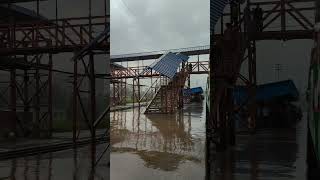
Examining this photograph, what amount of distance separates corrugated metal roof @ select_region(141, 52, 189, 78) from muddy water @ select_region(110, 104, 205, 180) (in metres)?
0.19

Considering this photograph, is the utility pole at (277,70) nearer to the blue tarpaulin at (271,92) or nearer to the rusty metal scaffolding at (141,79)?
the blue tarpaulin at (271,92)

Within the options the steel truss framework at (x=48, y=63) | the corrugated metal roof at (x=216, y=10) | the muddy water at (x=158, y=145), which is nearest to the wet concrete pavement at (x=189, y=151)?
the muddy water at (x=158, y=145)

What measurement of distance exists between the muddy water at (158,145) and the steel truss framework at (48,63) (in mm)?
233

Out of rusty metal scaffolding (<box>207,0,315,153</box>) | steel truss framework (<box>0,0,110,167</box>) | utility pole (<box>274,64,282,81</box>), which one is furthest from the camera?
steel truss framework (<box>0,0,110,167</box>)

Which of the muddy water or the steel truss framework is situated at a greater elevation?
the steel truss framework

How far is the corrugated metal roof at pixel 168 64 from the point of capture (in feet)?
6.59

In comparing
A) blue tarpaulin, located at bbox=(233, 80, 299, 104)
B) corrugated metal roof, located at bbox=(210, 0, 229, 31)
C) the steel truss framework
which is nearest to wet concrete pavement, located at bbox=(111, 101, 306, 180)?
blue tarpaulin, located at bbox=(233, 80, 299, 104)

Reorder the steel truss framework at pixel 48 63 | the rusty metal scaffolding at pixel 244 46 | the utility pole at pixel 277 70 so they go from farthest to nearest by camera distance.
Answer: the steel truss framework at pixel 48 63, the utility pole at pixel 277 70, the rusty metal scaffolding at pixel 244 46

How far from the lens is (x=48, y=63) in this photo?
2969mm

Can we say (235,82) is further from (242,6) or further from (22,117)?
(22,117)

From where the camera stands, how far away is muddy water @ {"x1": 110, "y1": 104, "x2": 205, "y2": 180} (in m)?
2.04

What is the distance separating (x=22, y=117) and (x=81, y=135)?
2.87 feet

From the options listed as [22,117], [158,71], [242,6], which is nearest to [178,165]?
[158,71]

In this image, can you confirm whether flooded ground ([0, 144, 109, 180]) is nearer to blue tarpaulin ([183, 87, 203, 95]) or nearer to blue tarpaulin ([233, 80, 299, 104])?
blue tarpaulin ([183, 87, 203, 95])
